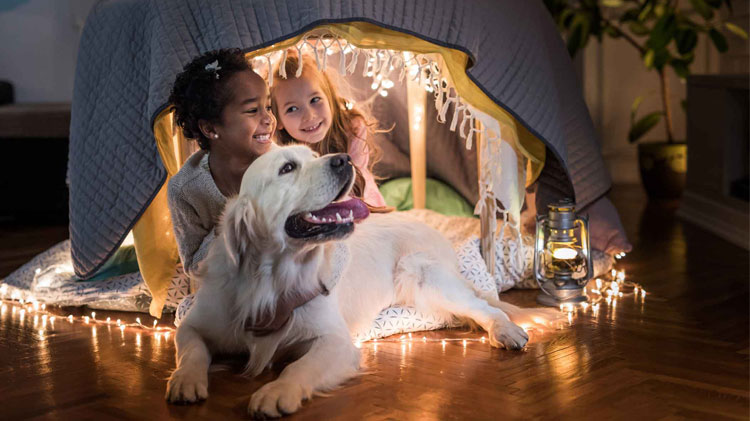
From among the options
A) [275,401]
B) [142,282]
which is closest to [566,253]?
[275,401]

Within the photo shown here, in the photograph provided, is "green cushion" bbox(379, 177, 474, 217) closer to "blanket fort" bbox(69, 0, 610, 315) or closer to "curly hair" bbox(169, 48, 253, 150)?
"blanket fort" bbox(69, 0, 610, 315)

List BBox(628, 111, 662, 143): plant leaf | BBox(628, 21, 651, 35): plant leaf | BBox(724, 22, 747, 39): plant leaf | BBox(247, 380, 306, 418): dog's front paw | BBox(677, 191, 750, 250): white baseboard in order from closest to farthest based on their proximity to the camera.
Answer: BBox(247, 380, 306, 418): dog's front paw < BBox(677, 191, 750, 250): white baseboard < BBox(724, 22, 747, 39): plant leaf < BBox(628, 21, 651, 35): plant leaf < BBox(628, 111, 662, 143): plant leaf

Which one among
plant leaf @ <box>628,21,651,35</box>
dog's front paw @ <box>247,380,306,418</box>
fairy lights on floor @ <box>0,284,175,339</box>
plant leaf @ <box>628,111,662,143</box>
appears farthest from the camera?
plant leaf @ <box>628,111,662,143</box>

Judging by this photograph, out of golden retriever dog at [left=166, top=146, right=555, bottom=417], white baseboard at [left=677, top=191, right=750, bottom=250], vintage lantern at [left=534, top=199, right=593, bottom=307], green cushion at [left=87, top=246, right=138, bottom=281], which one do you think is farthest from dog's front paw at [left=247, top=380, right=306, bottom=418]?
white baseboard at [left=677, top=191, right=750, bottom=250]

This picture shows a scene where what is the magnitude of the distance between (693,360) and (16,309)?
6.66 ft

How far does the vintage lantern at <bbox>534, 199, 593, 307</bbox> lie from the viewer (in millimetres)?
2492

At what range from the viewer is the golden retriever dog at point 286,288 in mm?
1765

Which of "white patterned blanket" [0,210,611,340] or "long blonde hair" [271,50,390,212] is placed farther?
"white patterned blanket" [0,210,611,340]

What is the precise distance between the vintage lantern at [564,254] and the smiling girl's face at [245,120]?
0.97 meters

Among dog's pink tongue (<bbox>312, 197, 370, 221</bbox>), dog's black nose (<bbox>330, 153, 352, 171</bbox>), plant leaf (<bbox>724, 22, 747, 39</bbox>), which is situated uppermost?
plant leaf (<bbox>724, 22, 747, 39</bbox>)

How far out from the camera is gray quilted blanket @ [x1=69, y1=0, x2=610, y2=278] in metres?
2.09

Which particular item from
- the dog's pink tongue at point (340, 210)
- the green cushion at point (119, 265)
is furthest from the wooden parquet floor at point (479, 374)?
the dog's pink tongue at point (340, 210)

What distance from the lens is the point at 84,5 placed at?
580cm

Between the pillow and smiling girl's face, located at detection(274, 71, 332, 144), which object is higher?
smiling girl's face, located at detection(274, 71, 332, 144)
